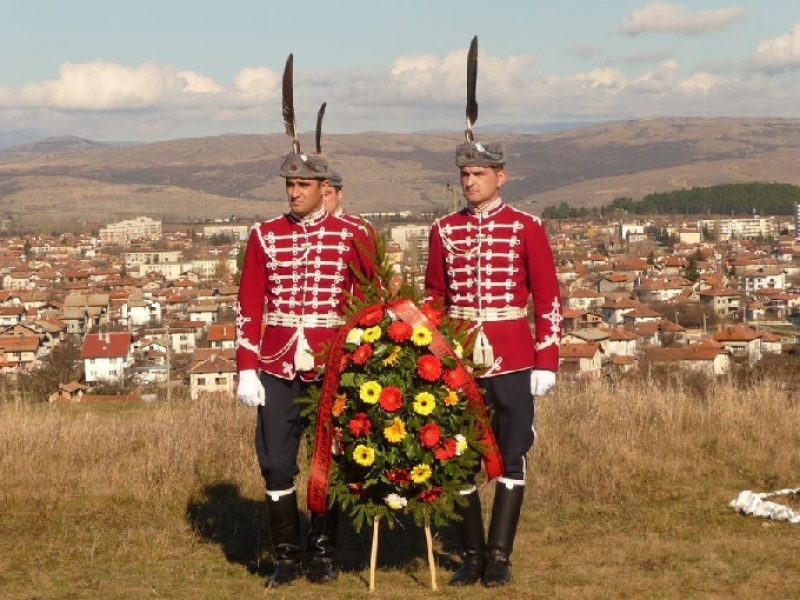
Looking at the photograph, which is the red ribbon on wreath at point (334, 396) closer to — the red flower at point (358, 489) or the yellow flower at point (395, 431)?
the red flower at point (358, 489)

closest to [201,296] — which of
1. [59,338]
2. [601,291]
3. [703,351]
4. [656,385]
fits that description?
[59,338]

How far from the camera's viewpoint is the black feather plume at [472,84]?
23.3 ft

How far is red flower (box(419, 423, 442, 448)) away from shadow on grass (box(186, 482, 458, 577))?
1120mm

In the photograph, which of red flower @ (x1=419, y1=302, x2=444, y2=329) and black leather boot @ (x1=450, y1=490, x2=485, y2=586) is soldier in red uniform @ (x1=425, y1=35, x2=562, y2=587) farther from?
red flower @ (x1=419, y1=302, x2=444, y2=329)

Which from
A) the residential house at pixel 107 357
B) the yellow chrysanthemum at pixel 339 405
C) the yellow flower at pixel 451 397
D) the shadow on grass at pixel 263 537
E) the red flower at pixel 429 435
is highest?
the yellow flower at pixel 451 397

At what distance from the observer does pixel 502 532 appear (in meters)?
7.07

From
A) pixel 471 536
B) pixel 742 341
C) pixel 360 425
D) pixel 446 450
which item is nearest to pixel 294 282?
pixel 360 425

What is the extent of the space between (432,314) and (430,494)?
3.10 feet

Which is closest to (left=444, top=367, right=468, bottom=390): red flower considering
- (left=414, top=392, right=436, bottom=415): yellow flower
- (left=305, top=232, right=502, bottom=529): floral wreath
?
(left=305, top=232, right=502, bottom=529): floral wreath

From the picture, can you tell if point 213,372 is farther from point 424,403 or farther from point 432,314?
point 424,403

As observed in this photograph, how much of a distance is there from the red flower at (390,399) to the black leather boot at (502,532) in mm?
883

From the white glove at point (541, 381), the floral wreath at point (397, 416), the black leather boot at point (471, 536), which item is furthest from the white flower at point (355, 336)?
the black leather boot at point (471, 536)

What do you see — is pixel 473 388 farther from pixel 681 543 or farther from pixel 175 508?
pixel 175 508

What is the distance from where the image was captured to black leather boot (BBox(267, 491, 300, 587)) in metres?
7.16
